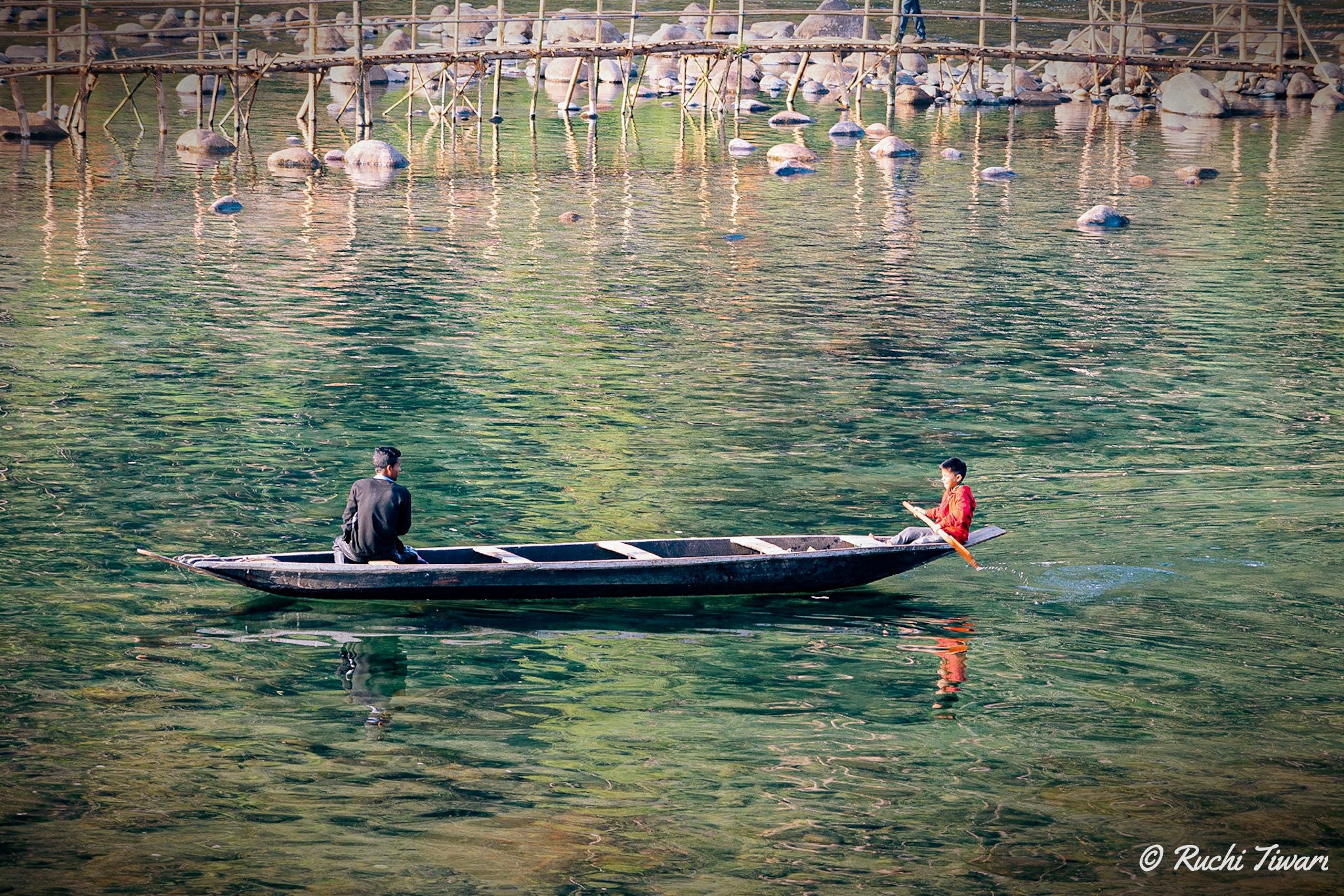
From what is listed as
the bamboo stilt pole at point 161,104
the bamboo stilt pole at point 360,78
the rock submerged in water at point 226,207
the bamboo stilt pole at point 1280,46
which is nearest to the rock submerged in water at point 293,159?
the bamboo stilt pole at point 360,78

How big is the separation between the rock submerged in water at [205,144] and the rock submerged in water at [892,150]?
54.2 ft

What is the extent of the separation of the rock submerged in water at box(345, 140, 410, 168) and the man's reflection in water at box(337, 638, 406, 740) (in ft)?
92.2

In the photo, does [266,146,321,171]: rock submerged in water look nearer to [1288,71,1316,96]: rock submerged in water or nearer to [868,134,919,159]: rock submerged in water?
[868,134,919,159]: rock submerged in water

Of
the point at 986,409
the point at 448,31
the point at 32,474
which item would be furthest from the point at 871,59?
the point at 32,474

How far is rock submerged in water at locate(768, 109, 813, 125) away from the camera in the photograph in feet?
161

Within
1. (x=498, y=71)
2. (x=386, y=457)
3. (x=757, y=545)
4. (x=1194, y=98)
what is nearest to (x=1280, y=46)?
(x=1194, y=98)

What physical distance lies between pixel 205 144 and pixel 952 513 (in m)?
31.3

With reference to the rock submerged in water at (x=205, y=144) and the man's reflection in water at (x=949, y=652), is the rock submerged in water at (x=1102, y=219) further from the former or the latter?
the rock submerged in water at (x=205, y=144)

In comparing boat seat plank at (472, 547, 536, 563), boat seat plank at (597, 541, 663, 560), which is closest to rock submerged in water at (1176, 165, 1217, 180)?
boat seat plank at (597, 541, 663, 560)

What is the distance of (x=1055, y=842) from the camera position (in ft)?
32.1

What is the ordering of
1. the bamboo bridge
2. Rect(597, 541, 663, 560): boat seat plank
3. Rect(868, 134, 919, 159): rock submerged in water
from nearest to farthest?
Rect(597, 541, 663, 560): boat seat plank → the bamboo bridge → Rect(868, 134, 919, 159): rock submerged in water

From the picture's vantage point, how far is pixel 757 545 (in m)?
13.9

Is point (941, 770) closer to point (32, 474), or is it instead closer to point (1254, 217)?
point (32, 474)

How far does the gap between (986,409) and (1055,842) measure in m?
10.6
